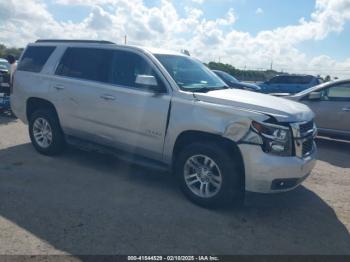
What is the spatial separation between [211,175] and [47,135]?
335 centimetres

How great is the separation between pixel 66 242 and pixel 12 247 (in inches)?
19.3

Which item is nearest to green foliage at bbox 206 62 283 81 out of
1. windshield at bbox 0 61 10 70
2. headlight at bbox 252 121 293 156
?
windshield at bbox 0 61 10 70

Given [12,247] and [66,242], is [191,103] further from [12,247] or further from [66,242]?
[12,247]

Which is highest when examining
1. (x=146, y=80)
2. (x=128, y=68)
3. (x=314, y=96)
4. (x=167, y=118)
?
(x=128, y=68)

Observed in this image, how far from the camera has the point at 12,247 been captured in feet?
10.8

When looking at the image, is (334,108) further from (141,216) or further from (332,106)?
(141,216)

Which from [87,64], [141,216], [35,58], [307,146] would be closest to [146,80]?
[87,64]

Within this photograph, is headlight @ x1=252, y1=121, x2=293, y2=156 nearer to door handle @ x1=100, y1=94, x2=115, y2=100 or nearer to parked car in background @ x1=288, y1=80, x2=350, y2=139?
door handle @ x1=100, y1=94, x2=115, y2=100

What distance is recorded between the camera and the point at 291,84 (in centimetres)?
1720

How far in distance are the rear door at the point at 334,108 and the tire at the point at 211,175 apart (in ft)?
14.9

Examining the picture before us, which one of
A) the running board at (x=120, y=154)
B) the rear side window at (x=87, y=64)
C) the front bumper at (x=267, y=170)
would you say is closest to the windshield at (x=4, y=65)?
the rear side window at (x=87, y=64)

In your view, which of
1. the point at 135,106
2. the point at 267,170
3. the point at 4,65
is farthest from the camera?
the point at 4,65

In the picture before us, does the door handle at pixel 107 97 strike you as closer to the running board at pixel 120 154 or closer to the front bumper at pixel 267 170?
the running board at pixel 120 154

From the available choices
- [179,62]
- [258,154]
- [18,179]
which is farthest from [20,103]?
[258,154]
